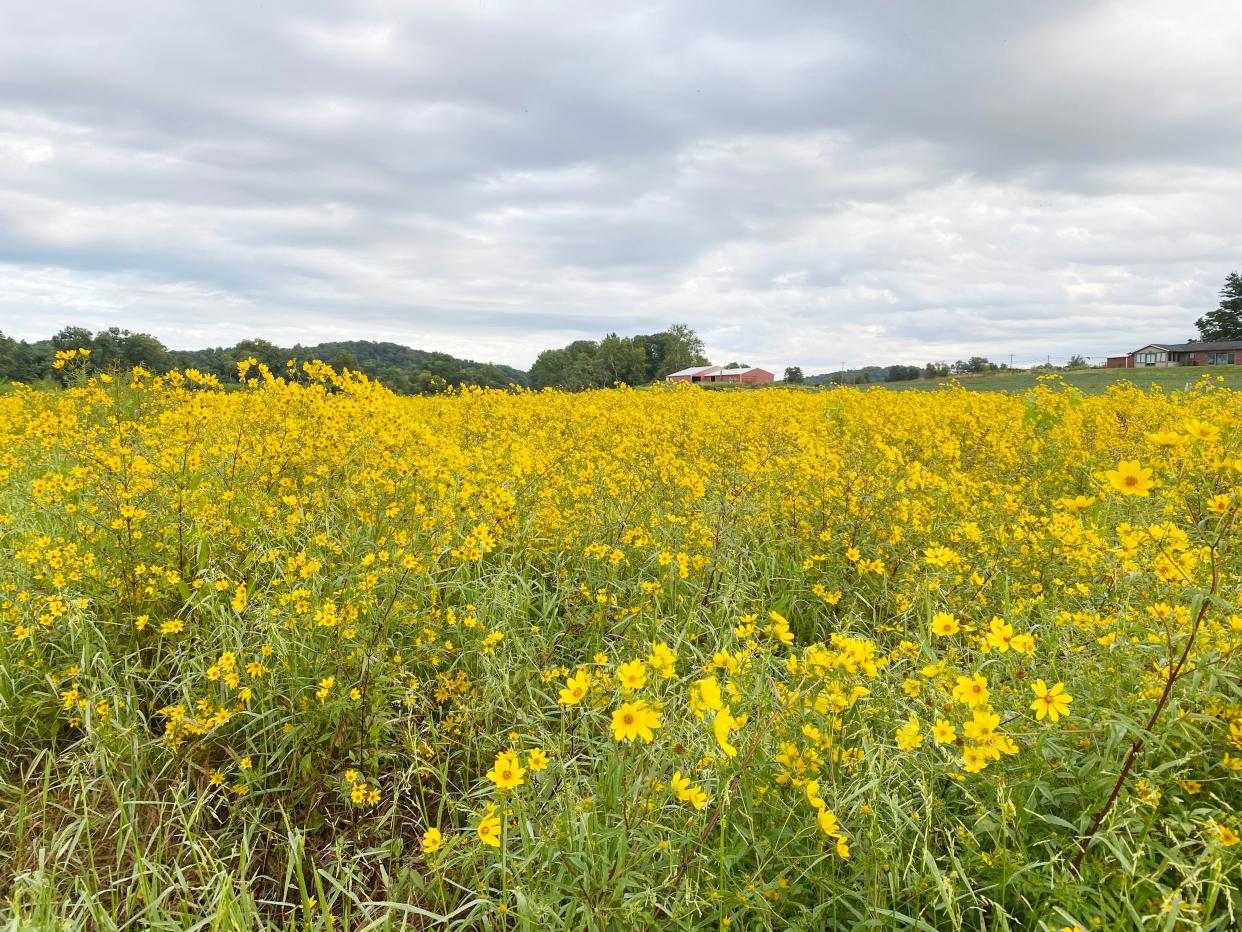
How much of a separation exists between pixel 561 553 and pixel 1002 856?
2.71 meters

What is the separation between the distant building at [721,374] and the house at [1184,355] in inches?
1184

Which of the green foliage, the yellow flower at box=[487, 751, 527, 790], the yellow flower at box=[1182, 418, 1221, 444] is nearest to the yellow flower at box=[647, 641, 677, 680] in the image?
the yellow flower at box=[487, 751, 527, 790]

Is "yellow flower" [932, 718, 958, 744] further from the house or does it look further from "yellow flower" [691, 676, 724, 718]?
the house

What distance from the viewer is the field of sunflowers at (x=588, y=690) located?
5.40 ft

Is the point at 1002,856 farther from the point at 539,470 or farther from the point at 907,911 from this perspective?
the point at 539,470

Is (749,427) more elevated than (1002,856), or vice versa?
(749,427)

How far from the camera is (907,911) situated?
174 cm

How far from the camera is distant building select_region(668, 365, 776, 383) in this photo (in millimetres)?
62463

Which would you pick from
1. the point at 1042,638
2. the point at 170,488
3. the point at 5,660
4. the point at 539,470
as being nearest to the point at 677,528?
the point at 539,470

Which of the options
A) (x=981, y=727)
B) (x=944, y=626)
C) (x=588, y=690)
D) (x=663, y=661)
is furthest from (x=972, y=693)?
(x=588, y=690)

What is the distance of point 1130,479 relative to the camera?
1.59 meters

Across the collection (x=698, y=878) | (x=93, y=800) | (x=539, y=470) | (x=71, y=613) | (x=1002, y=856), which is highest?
(x=539, y=470)

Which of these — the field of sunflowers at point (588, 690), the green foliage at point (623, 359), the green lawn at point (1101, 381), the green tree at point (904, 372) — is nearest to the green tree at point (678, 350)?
the green foliage at point (623, 359)

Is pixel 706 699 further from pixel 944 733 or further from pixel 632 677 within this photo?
pixel 944 733
